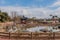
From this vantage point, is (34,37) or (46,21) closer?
(34,37)

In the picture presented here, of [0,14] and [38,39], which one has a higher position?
[0,14]

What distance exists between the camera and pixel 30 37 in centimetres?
1330

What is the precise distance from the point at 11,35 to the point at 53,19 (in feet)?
105

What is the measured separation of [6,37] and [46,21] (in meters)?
29.2

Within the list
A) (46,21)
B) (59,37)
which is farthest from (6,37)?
(46,21)

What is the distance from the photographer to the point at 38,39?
43.9 ft

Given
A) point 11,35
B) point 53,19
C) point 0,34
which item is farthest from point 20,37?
point 53,19

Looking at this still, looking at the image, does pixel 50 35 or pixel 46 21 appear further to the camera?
pixel 46 21

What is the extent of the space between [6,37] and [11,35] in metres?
0.44

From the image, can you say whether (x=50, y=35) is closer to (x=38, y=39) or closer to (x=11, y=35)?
(x=38, y=39)

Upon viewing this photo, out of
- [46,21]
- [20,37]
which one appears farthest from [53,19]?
[20,37]

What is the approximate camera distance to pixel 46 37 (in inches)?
526

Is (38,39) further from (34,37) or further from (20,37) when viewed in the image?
(20,37)

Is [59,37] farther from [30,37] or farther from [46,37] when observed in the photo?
[30,37]
